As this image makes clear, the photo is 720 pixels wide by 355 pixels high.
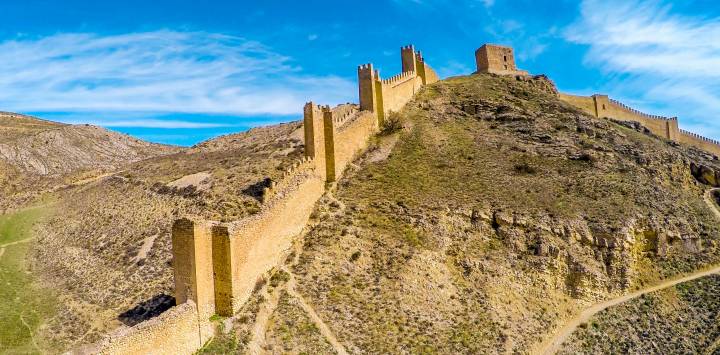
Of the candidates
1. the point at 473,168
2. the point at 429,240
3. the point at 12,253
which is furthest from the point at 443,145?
the point at 12,253

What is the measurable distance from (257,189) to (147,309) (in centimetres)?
1076

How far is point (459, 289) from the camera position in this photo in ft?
87.6

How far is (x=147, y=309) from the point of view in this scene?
2320cm

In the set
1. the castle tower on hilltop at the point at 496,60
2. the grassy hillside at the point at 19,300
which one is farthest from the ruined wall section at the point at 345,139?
the castle tower on hilltop at the point at 496,60

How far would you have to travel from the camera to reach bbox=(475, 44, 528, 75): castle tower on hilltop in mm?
51719

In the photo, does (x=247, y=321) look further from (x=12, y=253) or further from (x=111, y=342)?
(x=12, y=253)

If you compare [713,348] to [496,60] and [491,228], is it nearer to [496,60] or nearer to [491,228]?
[491,228]

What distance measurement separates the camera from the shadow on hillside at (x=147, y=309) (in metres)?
22.4

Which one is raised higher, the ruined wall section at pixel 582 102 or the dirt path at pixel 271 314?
the ruined wall section at pixel 582 102

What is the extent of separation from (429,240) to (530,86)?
25.2m

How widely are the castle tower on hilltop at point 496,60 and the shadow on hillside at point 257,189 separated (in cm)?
2563

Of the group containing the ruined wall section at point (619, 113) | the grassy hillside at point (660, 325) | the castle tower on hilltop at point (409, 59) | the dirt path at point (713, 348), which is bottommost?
the dirt path at point (713, 348)

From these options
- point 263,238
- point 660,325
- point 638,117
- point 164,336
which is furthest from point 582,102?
point 164,336

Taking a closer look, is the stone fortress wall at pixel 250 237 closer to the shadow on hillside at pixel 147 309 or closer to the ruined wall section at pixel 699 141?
the shadow on hillside at pixel 147 309
